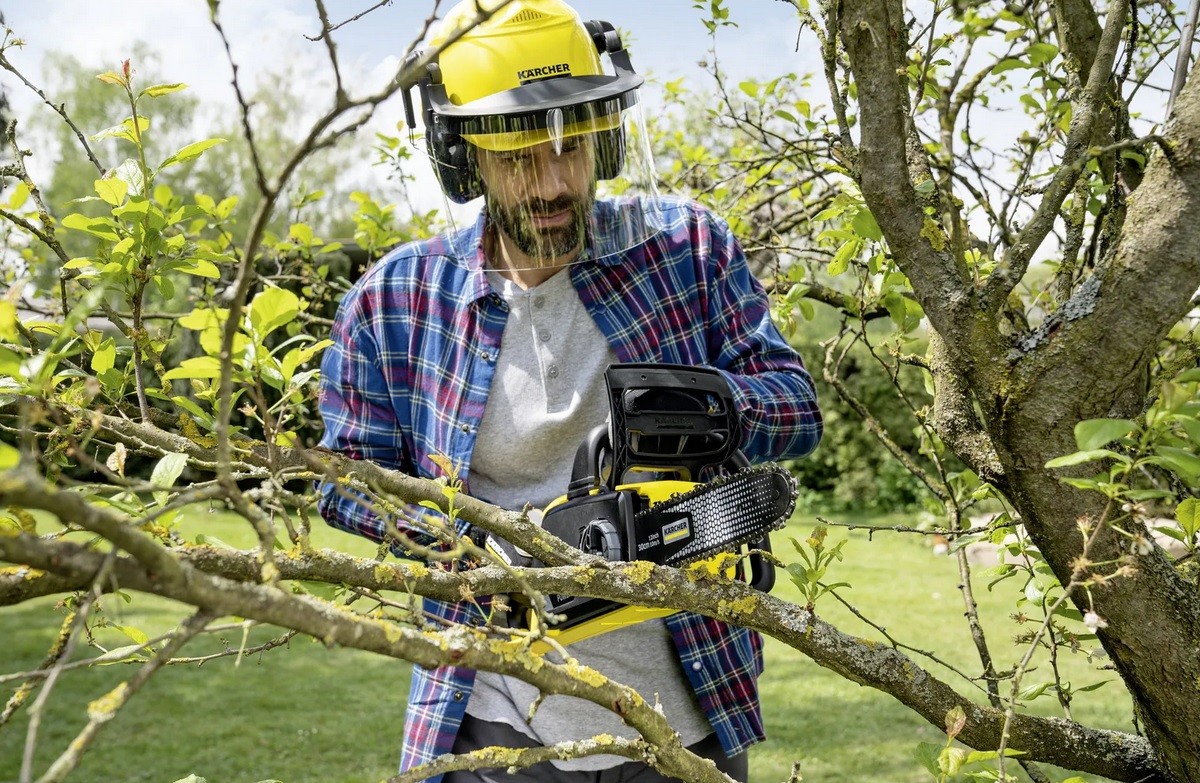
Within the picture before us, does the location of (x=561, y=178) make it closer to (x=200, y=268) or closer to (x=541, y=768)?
(x=200, y=268)

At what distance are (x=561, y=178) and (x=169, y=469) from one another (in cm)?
107

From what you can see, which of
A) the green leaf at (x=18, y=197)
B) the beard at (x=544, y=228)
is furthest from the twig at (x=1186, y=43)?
the green leaf at (x=18, y=197)

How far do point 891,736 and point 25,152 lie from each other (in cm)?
529

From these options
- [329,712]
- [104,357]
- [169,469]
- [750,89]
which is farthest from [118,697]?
[329,712]

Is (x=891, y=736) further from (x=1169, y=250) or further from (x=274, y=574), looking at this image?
(x=274, y=574)

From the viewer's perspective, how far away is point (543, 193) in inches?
79.4

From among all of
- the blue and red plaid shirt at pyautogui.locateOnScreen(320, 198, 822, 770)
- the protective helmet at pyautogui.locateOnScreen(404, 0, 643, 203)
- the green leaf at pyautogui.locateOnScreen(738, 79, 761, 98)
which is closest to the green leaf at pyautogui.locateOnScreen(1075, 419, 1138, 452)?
the blue and red plaid shirt at pyautogui.locateOnScreen(320, 198, 822, 770)

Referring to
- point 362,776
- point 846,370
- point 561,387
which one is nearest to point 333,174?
point 846,370

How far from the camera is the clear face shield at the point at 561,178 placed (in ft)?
6.41

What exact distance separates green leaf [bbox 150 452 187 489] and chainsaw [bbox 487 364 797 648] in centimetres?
57

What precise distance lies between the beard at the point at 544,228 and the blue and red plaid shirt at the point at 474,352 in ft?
0.33

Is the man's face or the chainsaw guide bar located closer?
the chainsaw guide bar

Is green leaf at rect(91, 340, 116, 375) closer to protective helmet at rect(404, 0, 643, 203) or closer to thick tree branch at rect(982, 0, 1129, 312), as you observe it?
protective helmet at rect(404, 0, 643, 203)

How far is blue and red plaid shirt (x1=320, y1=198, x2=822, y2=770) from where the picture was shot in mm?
2135
